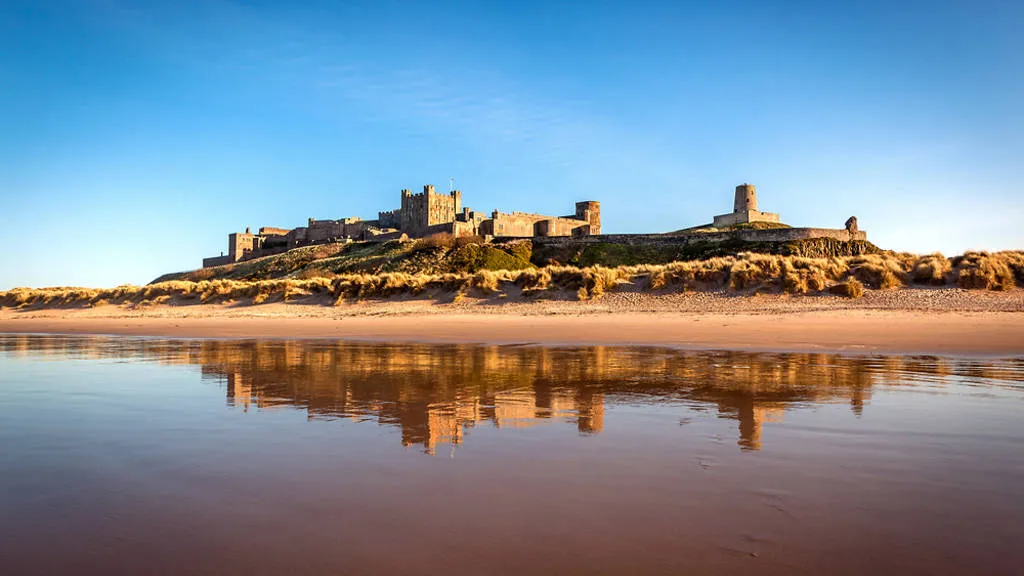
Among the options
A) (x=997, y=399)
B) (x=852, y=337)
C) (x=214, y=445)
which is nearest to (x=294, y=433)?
(x=214, y=445)

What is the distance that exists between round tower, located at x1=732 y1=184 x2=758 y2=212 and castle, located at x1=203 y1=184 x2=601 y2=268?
15865 mm

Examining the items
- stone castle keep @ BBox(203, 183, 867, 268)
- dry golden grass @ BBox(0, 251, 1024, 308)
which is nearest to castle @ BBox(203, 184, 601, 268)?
stone castle keep @ BBox(203, 183, 867, 268)

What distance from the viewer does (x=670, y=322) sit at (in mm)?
15008

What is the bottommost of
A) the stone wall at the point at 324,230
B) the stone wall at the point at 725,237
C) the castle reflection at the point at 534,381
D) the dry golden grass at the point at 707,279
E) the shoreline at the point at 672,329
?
the castle reflection at the point at 534,381

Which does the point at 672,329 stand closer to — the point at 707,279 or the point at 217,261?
the point at 707,279

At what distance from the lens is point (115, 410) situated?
5.82 meters

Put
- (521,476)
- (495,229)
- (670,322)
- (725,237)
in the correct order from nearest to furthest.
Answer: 1. (521,476)
2. (670,322)
3. (725,237)
4. (495,229)

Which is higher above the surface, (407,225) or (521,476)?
(407,225)

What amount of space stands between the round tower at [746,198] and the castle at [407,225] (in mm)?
15865

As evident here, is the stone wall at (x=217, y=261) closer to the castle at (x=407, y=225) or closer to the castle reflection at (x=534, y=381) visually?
the castle at (x=407, y=225)

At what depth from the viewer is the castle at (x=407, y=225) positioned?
72.7 m

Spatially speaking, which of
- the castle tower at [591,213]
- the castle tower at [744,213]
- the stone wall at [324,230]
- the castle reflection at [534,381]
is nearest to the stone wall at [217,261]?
the stone wall at [324,230]

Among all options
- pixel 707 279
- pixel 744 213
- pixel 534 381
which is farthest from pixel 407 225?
pixel 534 381

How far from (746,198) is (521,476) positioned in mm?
76184
